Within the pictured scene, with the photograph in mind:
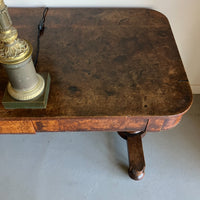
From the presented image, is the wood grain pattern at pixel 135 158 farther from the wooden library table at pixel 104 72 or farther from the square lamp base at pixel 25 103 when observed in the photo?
the square lamp base at pixel 25 103

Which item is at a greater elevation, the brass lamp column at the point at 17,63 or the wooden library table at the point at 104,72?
the brass lamp column at the point at 17,63

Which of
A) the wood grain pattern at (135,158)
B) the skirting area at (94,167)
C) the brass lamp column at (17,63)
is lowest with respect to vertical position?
the skirting area at (94,167)

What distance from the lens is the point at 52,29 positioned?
918 millimetres

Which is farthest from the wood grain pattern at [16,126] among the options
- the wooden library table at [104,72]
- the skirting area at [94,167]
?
the skirting area at [94,167]

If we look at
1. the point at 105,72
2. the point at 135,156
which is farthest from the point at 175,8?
the point at 135,156

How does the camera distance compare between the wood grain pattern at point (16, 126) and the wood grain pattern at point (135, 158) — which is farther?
the wood grain pattern at point (135, 158)

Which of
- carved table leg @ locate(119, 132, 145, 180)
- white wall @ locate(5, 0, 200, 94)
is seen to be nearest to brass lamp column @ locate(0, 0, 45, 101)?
white wall @ locate(5, 0, 200, 94)

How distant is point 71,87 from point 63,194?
62 cm

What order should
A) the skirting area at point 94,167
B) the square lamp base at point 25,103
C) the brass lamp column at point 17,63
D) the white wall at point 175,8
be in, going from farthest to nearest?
the skirting area at point 94,167 < the white wall at point 175,8 < the square lamp base at point 25,103 < the brass lamp column at point 17,63

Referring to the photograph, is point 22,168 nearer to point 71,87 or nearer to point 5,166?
point 5,166

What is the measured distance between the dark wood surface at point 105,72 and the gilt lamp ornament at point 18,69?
36 mm

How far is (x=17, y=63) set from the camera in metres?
0.58

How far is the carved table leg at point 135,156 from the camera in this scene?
3.59 ft

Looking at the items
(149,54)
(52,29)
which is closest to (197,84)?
(149,54)
